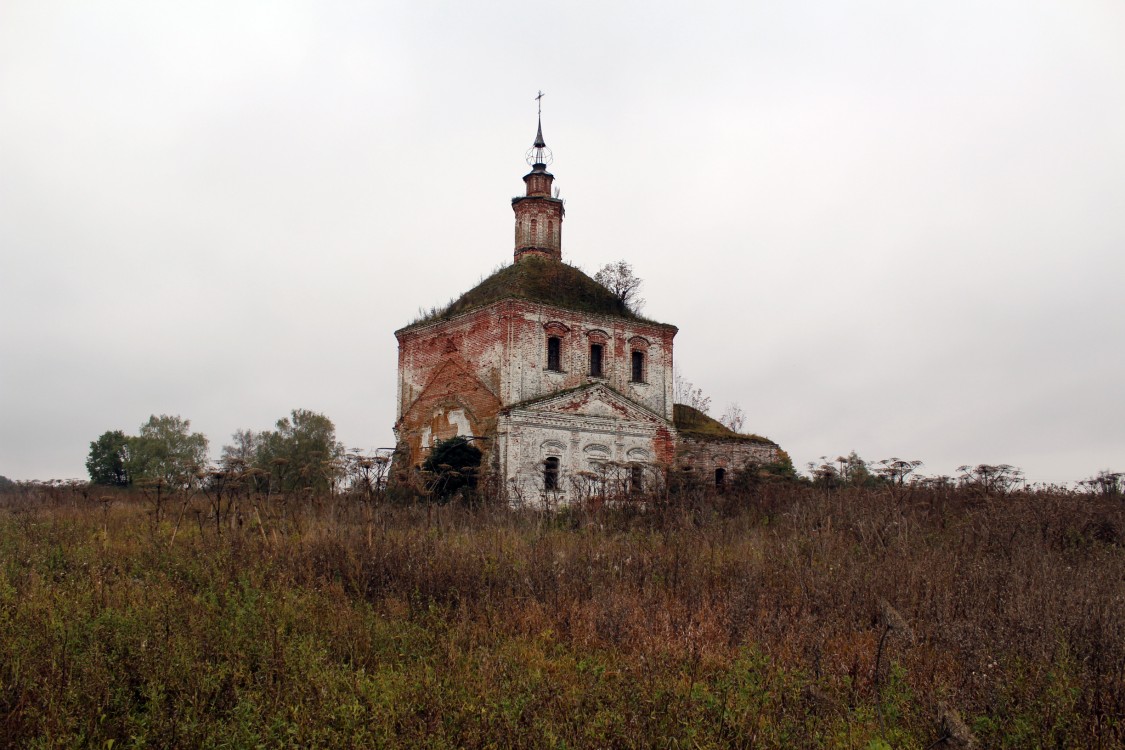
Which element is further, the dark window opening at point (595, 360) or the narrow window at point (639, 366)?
the narrow window at point (639, 366)

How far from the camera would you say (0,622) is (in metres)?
6.06

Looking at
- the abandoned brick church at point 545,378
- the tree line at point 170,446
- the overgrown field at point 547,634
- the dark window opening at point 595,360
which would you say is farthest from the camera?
the tree line at point 170,446

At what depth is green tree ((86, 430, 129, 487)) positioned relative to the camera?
44.5 meters

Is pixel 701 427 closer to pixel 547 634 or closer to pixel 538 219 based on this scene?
pixel 538 219

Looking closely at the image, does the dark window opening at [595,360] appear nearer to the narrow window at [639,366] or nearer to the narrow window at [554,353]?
the narrow window at [554,353]

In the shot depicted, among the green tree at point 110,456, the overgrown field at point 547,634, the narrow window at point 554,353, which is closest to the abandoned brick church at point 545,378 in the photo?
the narrow window at point 554,353

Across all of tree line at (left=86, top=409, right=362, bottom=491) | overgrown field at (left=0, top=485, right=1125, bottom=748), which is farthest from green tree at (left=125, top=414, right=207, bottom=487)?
overgrown field at (left=0, top=485, right=1125, bottom=748)

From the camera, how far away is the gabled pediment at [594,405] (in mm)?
26297

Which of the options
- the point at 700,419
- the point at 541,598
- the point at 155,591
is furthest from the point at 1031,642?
the point at 700,419

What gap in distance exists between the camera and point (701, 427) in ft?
102

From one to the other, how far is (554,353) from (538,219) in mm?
6032

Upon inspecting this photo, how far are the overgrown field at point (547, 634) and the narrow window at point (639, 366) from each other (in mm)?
18748

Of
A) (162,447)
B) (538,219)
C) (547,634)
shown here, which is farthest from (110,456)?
(547,634)

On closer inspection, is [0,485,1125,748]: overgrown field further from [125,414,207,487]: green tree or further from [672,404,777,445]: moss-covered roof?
[125,414,207,487]: green tree
